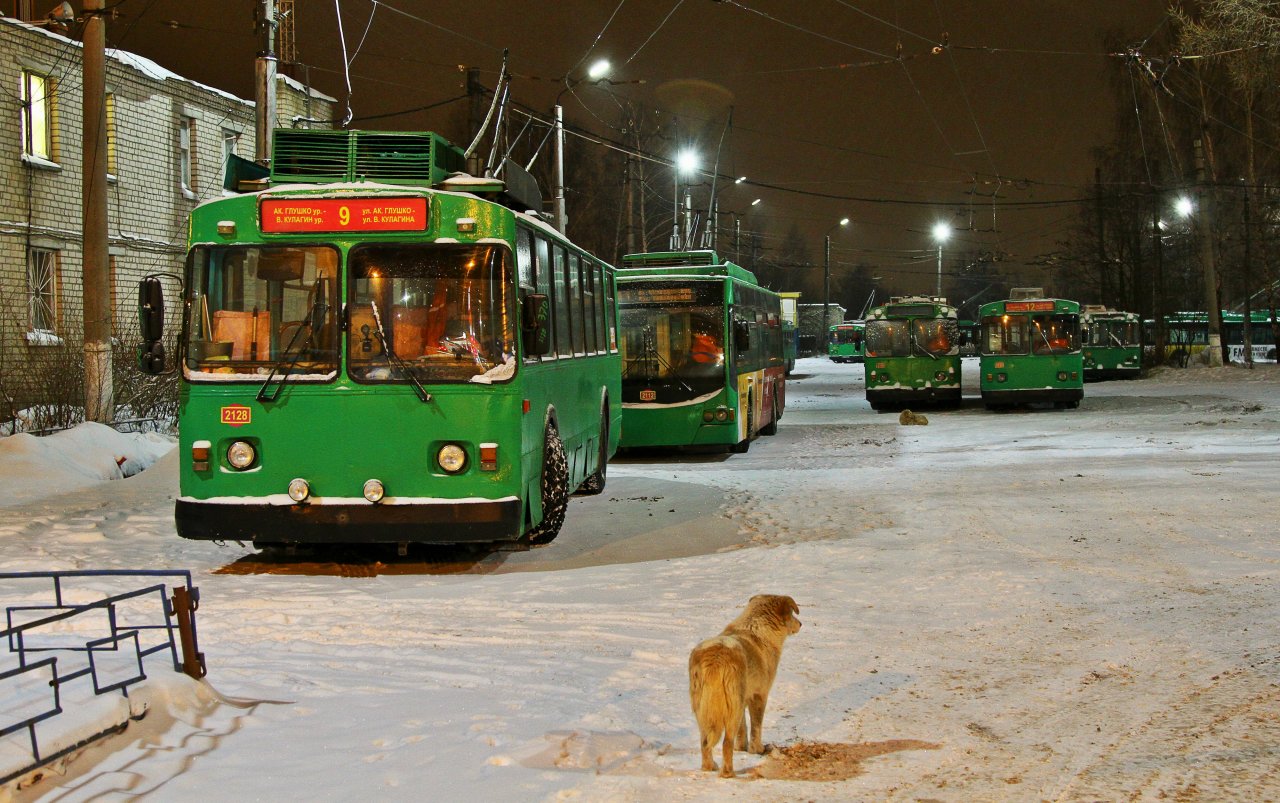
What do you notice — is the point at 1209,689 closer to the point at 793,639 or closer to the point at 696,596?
the point at 793,639

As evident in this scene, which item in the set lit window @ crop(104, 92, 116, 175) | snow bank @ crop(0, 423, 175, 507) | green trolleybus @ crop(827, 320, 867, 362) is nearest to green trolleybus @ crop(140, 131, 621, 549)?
snow bank @ crop(0, 423, 175, 507)

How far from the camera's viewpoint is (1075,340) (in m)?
32.9

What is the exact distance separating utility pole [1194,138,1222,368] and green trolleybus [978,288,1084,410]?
46.8 feet

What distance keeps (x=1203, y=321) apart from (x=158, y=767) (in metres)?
75.1

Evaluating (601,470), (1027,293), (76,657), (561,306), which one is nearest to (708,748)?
(76,657)

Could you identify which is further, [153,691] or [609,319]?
[609,319]

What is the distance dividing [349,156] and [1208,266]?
41209 millimetres

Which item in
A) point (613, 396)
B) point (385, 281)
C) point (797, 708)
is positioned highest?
point (385, 281)

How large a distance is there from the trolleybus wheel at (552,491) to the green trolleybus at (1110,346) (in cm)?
4362

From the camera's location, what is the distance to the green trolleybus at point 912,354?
33.7m

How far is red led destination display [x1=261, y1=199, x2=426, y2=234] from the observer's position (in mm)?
10188

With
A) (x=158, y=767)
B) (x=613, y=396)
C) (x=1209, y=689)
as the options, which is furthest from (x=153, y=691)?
(x=613, y=396)

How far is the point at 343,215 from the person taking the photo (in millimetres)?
10234

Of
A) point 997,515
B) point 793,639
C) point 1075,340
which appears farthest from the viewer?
point 1075,340
